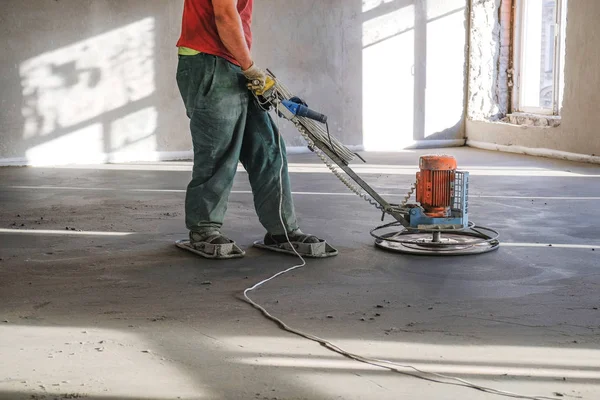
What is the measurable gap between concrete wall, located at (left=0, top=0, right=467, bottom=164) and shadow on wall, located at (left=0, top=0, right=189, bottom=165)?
11 mm

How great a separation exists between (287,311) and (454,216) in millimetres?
1423

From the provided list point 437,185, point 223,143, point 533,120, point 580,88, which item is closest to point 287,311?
point 223,143

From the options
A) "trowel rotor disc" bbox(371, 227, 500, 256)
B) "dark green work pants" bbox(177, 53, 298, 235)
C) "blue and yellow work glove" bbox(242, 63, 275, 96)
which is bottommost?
"trowel rotor disc" bbox(371, 227, 500, 256)

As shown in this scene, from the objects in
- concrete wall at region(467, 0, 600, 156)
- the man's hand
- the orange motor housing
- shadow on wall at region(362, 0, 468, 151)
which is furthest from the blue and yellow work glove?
shadow on wall at region(362, 0, 468, 151)

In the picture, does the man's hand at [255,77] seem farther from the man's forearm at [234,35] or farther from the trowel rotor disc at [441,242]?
the trowel rotor disc at [441,242]

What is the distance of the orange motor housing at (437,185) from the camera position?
426cm

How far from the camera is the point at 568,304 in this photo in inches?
128

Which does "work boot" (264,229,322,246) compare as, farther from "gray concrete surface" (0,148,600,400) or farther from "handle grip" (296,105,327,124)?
"handle grip" (296,105,327,124)

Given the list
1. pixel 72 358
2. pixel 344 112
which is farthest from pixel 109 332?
pixel 344 112

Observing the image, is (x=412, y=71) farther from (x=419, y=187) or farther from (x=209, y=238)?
(x=209, y=238)

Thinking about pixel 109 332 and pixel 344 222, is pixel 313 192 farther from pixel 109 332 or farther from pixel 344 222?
pixel 109 332

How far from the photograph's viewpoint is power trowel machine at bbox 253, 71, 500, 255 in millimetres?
4121

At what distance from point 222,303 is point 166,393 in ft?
3.31

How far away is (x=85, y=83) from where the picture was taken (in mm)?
9453
